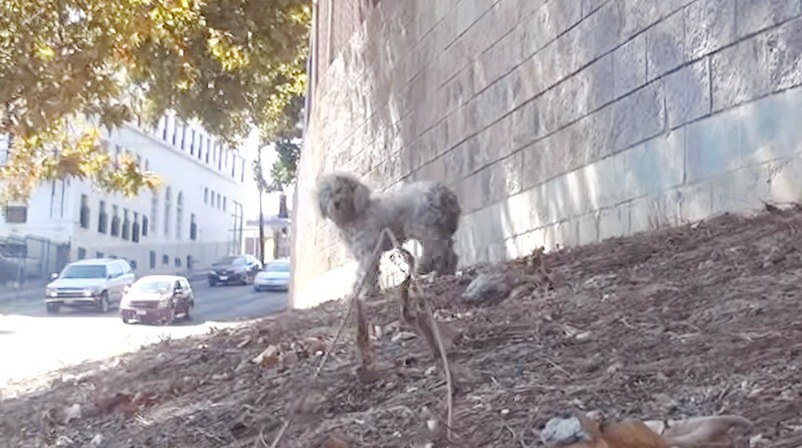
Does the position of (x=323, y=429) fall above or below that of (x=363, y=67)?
below

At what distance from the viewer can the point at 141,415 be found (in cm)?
526

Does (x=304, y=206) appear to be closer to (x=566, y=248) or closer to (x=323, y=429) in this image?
(x=566, y=248)

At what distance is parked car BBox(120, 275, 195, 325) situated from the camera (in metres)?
24.5

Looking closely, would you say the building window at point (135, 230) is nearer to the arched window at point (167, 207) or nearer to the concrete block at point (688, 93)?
the arched window at point (167, 207)

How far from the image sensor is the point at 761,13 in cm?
561

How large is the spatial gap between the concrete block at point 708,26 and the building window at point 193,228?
47.6 meters

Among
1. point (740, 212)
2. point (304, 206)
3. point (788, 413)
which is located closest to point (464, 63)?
point (740, 212)

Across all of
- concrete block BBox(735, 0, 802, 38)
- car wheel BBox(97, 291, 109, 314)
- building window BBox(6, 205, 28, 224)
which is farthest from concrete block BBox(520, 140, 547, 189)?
building window BBox(6, 205, 28, 224)

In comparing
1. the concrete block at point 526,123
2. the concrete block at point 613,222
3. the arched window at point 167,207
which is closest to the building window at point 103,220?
the arched window at point 167,207

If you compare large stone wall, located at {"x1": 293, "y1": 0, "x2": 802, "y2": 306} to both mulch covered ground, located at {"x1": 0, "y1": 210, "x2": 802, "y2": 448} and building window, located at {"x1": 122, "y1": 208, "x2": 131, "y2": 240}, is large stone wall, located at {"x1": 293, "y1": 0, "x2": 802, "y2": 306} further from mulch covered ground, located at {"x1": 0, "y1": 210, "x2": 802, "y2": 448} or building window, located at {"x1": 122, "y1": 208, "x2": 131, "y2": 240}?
building window, located at {"x1": 122, "y1": 208, "x2": 131, "y2": 240}

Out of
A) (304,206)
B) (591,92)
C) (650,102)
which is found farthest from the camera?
(304,206)

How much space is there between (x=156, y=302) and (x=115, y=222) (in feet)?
68.6

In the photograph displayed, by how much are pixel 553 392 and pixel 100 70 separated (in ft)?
38.4

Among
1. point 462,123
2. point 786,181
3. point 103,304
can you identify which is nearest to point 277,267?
point 103,304
